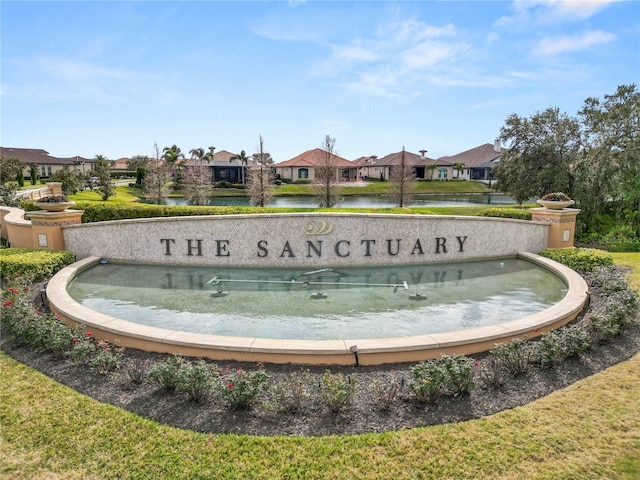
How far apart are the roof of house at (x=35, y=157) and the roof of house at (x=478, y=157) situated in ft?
219

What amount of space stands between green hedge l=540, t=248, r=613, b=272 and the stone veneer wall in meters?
4.04

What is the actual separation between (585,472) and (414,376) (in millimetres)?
1987

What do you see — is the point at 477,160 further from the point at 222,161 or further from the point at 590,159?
the point at 590,159

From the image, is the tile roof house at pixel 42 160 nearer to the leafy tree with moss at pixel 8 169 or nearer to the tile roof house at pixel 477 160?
the leafy tree with moss at pixel 8 169

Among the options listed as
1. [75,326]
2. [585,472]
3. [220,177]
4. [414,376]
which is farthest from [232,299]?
[220,177]

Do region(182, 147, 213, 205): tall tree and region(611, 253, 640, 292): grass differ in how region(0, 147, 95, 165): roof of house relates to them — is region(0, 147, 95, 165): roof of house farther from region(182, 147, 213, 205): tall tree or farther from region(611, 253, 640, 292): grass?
region(611, 253, 640, 292): grass

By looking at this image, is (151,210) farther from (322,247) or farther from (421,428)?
(421,428)

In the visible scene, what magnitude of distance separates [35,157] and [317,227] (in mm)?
76704

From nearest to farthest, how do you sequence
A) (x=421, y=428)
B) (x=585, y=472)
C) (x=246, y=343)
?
1. (x=585, y=472)
2. (x=421, y=428)
3. (x=246, y=343)

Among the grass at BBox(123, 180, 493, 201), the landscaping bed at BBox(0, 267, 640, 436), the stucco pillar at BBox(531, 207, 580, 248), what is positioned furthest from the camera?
the grass at BBox(123, 180, 493, 201)

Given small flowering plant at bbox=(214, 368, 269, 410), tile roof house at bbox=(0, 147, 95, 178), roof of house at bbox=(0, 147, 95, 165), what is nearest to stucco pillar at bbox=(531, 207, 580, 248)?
small flowering plant at bbox=(214, 368, 269, 410)

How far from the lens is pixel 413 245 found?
45.5ft

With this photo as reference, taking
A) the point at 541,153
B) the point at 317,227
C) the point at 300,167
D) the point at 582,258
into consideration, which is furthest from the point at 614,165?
the point at 300,167

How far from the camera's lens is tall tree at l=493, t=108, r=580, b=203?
20.1 m
